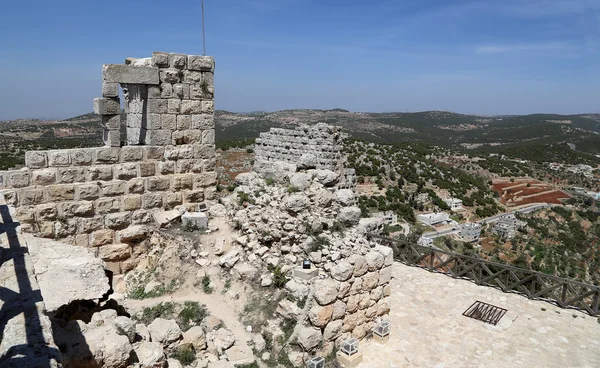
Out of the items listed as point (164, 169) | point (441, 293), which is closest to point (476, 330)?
point (441, 293)

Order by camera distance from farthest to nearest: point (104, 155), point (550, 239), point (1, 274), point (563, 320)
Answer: point (550, 239), point (563, 320), point (104, 155), point (1, 274)

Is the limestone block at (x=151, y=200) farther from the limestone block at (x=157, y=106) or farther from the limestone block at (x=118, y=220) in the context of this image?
the limestone block at (x=157, y=106)

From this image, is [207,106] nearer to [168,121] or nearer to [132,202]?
[168,121]

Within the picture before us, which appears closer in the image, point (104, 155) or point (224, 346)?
point (224, 346)

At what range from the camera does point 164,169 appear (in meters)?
6.83

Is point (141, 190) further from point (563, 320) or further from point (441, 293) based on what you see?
point (563, 320)

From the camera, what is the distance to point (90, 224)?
6230 millimetres

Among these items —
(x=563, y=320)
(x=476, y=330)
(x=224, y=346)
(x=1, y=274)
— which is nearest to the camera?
(x=1, y=274)

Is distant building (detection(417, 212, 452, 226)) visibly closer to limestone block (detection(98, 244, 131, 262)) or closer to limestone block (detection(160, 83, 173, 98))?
limestone block (detection(160, 83, 173, 98))

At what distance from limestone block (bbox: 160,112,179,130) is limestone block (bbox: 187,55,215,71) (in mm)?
901

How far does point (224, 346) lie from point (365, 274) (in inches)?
99.6

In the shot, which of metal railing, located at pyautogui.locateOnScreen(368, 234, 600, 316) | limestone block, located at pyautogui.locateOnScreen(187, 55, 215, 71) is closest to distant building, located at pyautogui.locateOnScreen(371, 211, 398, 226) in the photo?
metal railing, located at pyautogui.locateOnScreen(368, 234, 600, 316)

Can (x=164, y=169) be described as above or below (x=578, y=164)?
above

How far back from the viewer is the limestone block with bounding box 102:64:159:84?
20.2 ft
